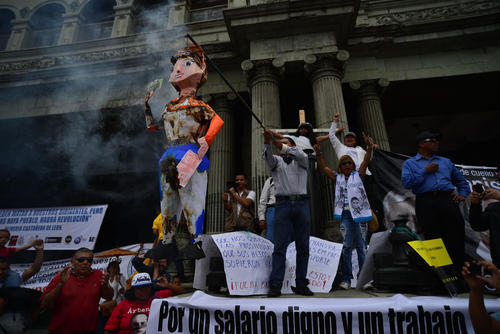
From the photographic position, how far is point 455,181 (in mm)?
3625

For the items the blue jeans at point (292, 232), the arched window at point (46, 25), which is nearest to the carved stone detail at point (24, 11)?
the arched window at point (46, 25)

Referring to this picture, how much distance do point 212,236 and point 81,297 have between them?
1.81 meters

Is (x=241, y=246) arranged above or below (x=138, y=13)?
below

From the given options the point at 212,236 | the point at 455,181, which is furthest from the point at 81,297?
the point at 455,181

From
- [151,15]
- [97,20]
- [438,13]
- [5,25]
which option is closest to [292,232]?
[438,13]

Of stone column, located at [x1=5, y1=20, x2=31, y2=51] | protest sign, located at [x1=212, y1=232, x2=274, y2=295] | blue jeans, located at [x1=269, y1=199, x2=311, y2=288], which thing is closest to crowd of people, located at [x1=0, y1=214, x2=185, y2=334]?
protest sign, located at [x1=212, y1=232, x2=274, y2=295]

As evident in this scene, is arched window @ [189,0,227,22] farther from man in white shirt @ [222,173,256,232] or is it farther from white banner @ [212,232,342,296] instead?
white banner @ [212,232,342,296]

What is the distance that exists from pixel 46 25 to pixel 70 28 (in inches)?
73.8

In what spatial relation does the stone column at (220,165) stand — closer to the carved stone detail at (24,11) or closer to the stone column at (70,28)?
the stone column at (70,28)

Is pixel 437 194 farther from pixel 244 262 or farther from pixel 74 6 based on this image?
pixel 74 6

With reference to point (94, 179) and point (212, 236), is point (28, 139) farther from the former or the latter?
point (212, 236)

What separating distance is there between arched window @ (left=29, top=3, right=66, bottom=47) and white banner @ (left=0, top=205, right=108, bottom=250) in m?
8.39

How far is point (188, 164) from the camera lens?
3303 mm

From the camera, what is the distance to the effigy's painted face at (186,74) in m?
3.98
